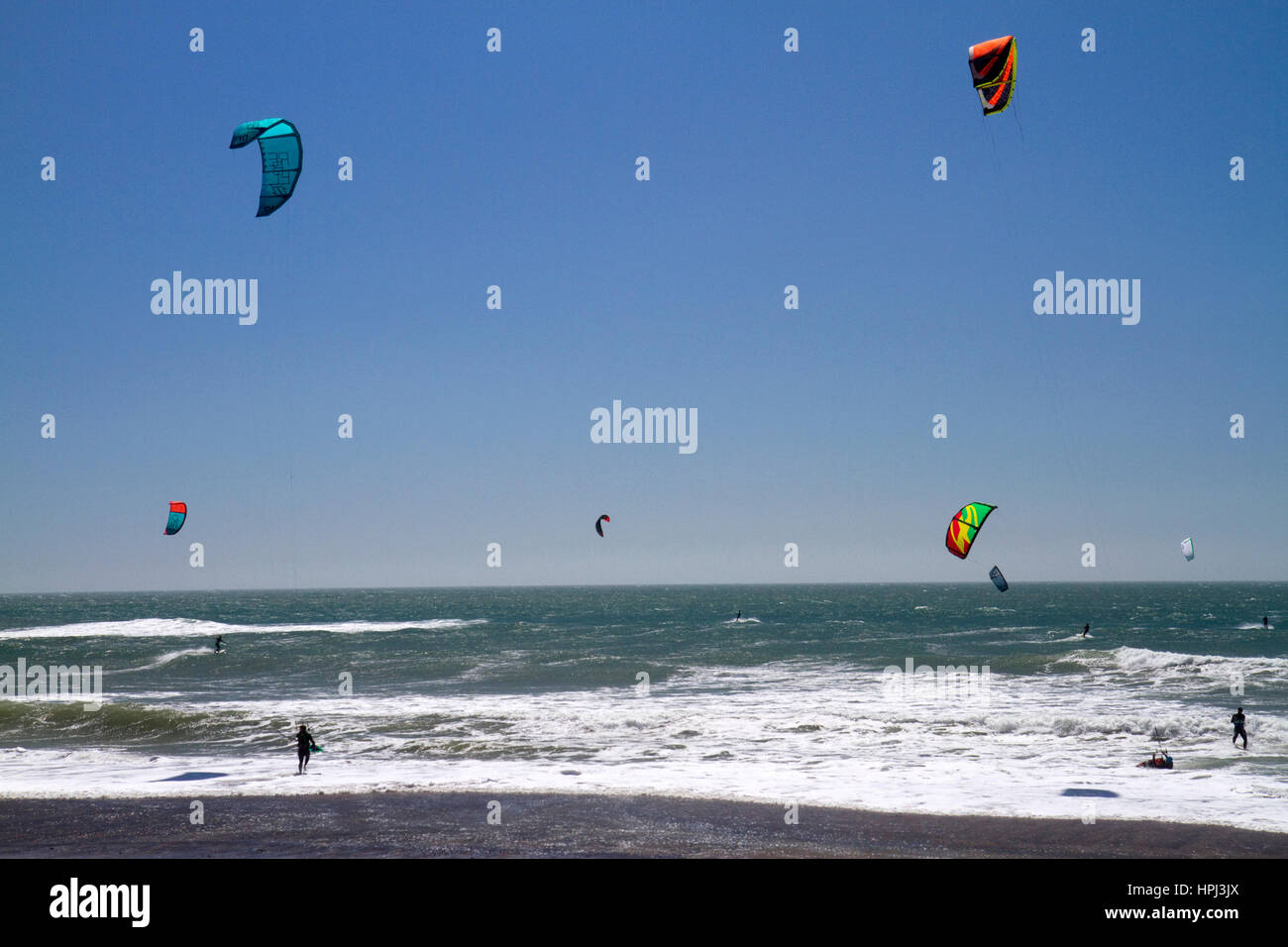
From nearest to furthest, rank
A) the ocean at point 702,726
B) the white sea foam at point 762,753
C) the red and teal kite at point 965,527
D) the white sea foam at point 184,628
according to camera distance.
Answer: the white sea foam at point 762,753 < the ocean at point 702,726 < the red and teal kite at point 965,527 < the white sea foam at point 184,628

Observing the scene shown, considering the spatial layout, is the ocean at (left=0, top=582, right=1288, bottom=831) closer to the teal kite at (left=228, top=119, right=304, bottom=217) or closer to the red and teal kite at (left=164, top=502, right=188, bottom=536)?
the red and teal kite at (left=164, top=502, right=188, bottom=536)

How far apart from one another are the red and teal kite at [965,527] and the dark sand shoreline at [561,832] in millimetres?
13008

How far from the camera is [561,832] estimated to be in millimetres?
12664

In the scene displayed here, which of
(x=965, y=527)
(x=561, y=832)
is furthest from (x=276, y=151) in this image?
(x=965, y=527)

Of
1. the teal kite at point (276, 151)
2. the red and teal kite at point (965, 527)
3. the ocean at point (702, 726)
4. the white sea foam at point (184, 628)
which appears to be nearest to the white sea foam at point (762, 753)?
the ocean at point (702, 726)

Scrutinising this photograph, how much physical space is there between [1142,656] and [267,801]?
33130mm

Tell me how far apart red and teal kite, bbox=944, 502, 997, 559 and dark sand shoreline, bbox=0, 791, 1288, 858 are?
1301 cm

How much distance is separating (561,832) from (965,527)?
17.2 metres

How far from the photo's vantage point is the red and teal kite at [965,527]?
25.6 m

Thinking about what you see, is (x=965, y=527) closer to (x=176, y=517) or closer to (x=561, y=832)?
(x=561, y=832)

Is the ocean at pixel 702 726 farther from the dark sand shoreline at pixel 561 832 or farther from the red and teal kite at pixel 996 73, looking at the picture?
the red and teal kite at pixel 996 73
